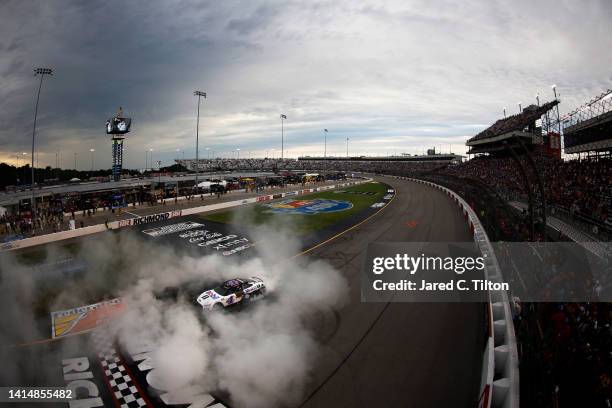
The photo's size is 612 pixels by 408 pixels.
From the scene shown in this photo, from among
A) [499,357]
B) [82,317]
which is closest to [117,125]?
[82,317]

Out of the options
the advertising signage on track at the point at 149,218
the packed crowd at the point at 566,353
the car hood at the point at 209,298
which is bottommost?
the car hood at the point at 209,298

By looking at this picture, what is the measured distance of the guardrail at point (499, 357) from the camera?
21.6 ft

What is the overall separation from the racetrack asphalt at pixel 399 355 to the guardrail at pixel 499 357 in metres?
0.83

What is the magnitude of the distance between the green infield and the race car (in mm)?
12757

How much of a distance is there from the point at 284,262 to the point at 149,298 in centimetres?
724

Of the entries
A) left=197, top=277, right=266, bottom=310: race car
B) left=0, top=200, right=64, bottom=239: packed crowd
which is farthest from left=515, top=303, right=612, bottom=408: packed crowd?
left=0, top=200, right=64, bottom=239: packed crowd

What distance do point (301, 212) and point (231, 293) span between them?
2376cm

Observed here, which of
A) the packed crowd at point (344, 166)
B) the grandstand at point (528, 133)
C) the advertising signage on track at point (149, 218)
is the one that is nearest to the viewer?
the advertising signage on track at point (149, 218)

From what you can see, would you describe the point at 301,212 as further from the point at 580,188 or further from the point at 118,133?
the point at 118,133

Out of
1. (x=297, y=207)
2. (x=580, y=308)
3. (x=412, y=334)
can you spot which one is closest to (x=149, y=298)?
(x=412, y=334)

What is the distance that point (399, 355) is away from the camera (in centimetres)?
974

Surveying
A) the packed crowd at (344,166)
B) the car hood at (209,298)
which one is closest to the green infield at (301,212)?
the car hood at (209,298)

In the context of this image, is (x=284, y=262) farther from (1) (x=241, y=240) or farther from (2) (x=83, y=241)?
(2) (x=83, y=241)

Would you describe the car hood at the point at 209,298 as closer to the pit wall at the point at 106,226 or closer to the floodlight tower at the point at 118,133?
the pit wall at the point at 106,226
